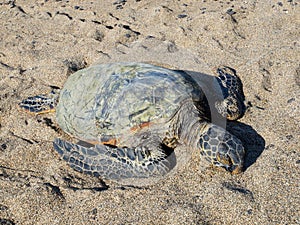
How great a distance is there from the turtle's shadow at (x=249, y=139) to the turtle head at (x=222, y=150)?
0.21 meters

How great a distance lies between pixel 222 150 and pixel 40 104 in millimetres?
2216

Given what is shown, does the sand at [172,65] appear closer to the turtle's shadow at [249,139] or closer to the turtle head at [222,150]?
the turtle's shadow at [249,139]

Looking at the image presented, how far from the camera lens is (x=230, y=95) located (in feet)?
12.1

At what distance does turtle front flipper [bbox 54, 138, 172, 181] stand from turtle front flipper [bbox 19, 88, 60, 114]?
758mm

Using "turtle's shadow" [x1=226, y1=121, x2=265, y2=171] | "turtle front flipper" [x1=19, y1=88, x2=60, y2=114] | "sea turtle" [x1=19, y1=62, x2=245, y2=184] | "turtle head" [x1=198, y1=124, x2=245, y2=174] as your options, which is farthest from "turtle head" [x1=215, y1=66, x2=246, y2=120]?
"turtle front flipper" [x1=19, y1=88, x2=60, y2=114]

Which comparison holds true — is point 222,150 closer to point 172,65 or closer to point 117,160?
point 117,160

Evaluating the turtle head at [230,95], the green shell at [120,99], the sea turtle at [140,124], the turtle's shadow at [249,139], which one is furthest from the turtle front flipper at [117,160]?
the turtle head at [230,95]

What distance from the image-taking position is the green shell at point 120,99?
3.13 metres

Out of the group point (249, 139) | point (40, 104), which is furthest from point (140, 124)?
point (40, 104)

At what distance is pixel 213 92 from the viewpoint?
3857 mm

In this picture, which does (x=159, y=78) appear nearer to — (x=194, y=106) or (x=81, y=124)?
(x=194, y=106)

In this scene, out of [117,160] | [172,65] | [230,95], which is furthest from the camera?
[172,65]

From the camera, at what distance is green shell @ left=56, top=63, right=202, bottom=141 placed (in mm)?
3127

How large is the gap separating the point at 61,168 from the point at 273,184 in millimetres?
1923
